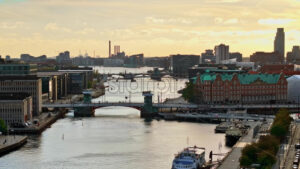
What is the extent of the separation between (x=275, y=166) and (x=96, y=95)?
50020 millimetres

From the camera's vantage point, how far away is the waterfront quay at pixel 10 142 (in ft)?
107

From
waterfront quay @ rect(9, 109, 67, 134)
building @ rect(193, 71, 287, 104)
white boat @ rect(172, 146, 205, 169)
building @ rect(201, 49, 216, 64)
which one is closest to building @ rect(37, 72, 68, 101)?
waterfront quay @ rect(9, 109, 67, 134)

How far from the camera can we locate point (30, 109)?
43.8m

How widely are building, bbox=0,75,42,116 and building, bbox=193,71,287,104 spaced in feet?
47.2

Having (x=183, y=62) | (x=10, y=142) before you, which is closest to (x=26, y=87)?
(x=10, y=142)

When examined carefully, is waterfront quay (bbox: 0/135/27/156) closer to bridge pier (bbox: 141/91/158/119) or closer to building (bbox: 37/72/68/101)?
bridge pier (bbox: 141/91/158/119)

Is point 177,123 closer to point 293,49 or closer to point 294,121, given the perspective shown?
point 294,121

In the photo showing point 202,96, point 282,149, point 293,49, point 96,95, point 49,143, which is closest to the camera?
point 282,149

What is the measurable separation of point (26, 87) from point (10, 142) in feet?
48.0

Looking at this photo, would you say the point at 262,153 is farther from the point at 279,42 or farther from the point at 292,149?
the point at 279,42

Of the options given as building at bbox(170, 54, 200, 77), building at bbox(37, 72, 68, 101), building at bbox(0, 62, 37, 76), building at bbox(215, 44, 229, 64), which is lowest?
building at bbox(37, 72, 68, 101)

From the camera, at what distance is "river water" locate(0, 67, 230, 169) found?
96.6 feet

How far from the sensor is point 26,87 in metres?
48.6

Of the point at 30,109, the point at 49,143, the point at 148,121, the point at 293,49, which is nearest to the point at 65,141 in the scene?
the point at 49,143
